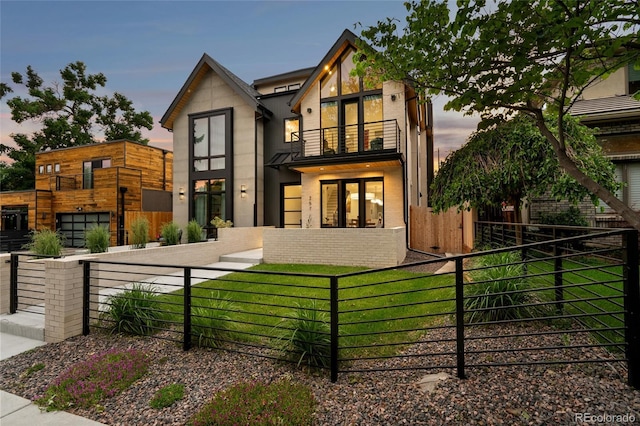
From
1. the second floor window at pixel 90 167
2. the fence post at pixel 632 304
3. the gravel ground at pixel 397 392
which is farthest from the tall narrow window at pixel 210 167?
the fence post at pixel 632 304

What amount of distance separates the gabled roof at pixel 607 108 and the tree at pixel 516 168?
229 centimetres

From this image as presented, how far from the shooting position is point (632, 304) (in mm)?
2582

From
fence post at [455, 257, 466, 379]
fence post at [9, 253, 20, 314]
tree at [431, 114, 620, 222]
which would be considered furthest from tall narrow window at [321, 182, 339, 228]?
fence post at [455, 257, 466, 379]

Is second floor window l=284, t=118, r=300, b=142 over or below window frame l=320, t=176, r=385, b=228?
over

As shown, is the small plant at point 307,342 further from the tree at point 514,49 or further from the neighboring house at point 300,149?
the neighboring house at point 300,149

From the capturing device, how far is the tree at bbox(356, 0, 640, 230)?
277cm

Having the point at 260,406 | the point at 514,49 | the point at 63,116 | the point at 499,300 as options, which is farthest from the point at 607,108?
the point at 63,116

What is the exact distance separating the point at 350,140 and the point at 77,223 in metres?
18.0

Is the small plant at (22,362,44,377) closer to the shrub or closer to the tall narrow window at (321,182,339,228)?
the shrub

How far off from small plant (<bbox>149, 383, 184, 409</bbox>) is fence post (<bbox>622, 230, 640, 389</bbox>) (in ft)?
13.9

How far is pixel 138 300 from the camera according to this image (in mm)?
4715

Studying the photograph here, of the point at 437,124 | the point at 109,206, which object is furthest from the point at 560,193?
the point at 109,206

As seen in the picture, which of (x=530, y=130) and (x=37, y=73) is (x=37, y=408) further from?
(x=37, y=73)

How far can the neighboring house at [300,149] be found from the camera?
1197 centimetres
